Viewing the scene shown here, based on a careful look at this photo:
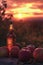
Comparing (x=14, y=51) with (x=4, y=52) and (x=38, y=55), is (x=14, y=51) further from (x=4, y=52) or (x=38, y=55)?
(x=38, y=55)

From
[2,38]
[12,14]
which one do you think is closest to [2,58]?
[2,38]

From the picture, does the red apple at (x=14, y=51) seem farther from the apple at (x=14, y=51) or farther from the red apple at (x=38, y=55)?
the red apple at (x=38, y=55)

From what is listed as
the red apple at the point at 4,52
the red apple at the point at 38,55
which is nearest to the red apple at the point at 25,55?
the red apple at the point at 38,55

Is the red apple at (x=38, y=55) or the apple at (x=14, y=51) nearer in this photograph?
the red apple at (x=38, y=55)

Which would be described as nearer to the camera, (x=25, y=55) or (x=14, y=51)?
(x=25, y=55)

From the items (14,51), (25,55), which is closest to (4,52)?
(14,51)

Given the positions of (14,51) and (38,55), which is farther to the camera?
(14,51)

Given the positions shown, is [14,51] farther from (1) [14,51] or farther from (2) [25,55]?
(2) [25,55]

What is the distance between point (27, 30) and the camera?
3006mm

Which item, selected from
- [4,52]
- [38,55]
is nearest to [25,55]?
[38,55]

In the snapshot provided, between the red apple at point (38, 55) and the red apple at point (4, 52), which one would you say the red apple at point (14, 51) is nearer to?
the red apple at point (4, 52)

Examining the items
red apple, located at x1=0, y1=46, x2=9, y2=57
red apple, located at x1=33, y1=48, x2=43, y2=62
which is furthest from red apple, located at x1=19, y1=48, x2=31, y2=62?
red apple, located at x1=0, y1=46, x2=9, y2=57

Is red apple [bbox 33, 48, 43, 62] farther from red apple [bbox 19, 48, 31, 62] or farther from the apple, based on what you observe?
the apple

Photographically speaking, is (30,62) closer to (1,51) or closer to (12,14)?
(1,51)
